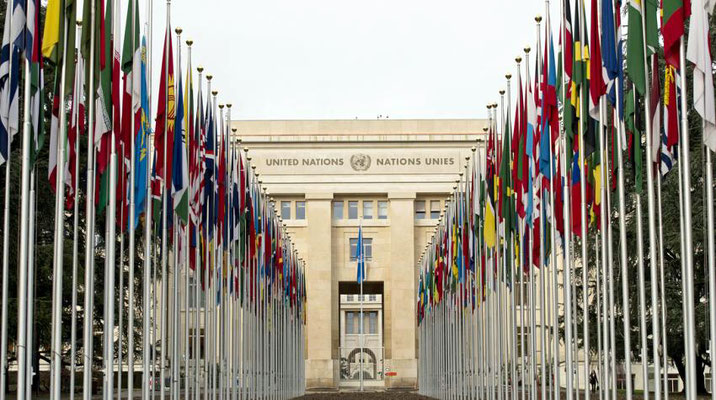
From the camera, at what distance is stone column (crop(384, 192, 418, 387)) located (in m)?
81.6

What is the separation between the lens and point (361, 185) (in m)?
85.9

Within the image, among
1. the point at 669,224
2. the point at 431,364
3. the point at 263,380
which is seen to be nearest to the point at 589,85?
the point at 669,224

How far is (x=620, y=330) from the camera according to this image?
3859cm

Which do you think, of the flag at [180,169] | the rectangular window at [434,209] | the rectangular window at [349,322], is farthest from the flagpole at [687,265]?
the rectangular window at [349,322]

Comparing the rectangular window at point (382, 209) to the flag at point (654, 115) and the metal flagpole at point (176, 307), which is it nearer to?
the metal flagpole at point (176, 307)

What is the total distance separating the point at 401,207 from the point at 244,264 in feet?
150

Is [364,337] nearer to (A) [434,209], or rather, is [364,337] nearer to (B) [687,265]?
(A) [434,209]

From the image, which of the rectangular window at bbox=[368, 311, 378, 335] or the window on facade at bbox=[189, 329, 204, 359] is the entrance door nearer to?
the rectangular window at bbox=[368, 311, 378, 335]

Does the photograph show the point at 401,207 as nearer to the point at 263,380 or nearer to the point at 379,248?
the point at 379,248

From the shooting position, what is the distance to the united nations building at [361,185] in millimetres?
84125

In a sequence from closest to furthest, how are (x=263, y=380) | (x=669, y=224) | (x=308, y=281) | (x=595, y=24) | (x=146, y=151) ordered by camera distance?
(x=595, y=24)
(x=146, y=151)
(x=669, y=224)
(x=263, y=380)
(x=308, y=281)

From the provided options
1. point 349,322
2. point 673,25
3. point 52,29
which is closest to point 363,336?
point 349,322

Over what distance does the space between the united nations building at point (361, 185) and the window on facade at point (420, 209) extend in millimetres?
71

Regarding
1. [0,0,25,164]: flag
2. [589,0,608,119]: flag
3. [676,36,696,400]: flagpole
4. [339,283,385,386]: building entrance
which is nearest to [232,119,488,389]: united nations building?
[339,283,385,386]: building entrance
